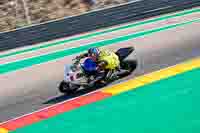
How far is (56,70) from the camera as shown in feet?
49.1

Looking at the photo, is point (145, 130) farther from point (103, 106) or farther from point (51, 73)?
point (51, 73)

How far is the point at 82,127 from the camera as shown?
9.34 metres

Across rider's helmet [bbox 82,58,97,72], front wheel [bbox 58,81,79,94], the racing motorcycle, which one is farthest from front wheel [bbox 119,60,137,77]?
front wheel [bbox 58,81,79,94]

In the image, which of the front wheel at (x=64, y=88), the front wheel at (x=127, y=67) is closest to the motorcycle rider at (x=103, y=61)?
the front wheel at (x=127, y=67)

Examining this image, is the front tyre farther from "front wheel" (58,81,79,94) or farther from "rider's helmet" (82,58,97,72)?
"front wheel" (58,81,79,94)

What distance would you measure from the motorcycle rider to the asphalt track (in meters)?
0.72

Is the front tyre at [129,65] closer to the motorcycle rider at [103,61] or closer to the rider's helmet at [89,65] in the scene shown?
the motorcycle rider at [103,61]

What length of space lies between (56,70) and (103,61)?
10.2ft

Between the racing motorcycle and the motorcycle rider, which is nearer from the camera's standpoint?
the racing motorcycle

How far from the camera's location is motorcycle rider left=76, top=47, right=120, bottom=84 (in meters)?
12.2

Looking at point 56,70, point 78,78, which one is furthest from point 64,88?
point 56,70

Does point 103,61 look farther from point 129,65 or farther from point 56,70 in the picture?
point 56,70

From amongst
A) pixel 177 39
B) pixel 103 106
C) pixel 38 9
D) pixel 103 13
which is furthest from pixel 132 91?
pixel 38 9

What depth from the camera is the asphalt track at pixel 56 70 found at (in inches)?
466
